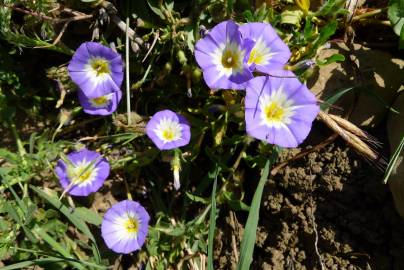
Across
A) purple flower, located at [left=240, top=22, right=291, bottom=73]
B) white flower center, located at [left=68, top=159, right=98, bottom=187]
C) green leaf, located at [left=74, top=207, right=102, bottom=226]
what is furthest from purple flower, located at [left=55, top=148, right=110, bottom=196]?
purple flower, located at [left=240, top=22, right=291, bottom=73]

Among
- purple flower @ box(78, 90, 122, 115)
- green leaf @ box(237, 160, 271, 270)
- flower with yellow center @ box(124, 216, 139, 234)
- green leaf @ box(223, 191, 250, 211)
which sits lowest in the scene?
flower with yellow center @ box(124, 216, 139, 234)

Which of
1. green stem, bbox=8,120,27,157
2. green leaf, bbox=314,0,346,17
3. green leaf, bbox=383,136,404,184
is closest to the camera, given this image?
green leaf, bbox=383,136,404,184

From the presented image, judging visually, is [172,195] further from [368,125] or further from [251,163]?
[368,125]

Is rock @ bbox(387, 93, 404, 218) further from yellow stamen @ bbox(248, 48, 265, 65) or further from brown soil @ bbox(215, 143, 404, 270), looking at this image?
yellow stamen @ bbox(248, 48, 265, 65)

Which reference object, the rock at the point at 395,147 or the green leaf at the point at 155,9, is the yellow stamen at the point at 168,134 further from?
the rock at the point at 395,147

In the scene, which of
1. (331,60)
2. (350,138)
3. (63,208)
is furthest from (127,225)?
(331,60)

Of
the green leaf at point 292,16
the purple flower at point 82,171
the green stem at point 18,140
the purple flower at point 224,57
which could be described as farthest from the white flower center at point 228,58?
the green stem at point 18,140

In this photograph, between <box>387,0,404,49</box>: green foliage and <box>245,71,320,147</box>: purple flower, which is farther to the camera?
<box>387,0,404,49</box>: green foliage

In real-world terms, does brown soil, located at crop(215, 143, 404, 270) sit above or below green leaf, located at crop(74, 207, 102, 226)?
above
